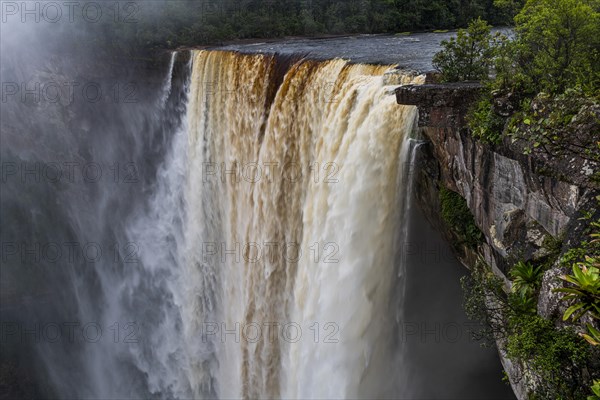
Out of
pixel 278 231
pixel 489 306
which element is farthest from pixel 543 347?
pixel 278 231

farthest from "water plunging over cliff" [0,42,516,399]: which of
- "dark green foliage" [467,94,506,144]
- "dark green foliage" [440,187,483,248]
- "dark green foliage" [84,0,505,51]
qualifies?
"dark green foliage" [84,0,505,51]

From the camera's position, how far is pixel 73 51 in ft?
74.8

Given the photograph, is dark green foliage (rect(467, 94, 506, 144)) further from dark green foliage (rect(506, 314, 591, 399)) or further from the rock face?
dark green foliage (rect(506, 314, 591, 399))

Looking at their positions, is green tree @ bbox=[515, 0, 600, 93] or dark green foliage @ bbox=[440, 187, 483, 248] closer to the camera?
green tree @ bbox=[515, 0, 600, 93]

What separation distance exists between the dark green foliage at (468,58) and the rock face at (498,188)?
577 millimetres

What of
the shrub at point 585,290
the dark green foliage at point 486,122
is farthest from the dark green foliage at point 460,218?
the shrub at point 585,290

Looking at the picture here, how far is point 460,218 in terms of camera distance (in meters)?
8.93

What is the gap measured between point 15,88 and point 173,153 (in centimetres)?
→ 742

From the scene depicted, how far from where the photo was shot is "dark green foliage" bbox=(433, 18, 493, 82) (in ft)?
27.6

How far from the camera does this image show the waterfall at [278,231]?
9.69m

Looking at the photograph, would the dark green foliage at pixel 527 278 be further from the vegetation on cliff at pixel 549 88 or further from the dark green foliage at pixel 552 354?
the vegetation on cliff at pixel 549 88

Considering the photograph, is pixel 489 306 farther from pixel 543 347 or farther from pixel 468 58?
pixel 468 58

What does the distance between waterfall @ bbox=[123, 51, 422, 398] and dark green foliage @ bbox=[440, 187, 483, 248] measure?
2.64 feet

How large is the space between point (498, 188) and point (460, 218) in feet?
5.70
